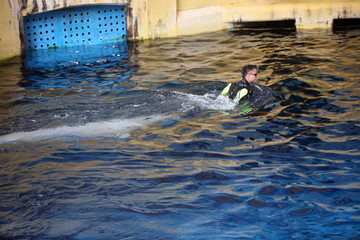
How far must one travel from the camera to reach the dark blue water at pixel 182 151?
3467mm

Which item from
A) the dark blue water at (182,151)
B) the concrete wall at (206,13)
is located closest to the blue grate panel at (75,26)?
the concrete wall at (206,13)

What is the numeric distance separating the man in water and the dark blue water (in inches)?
5.3

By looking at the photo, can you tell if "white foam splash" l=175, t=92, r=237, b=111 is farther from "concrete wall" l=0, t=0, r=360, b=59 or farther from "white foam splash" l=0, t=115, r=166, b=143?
"concrete wall" l=0, t=0, r=360, b=59

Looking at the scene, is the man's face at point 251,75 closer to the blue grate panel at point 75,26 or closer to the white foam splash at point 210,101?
the white foam splash at point 210,101

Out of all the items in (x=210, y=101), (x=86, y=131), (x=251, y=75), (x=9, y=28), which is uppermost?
(x=9, y=28)

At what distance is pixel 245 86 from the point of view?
620 centimetres

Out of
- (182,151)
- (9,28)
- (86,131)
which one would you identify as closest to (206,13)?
(9,28)

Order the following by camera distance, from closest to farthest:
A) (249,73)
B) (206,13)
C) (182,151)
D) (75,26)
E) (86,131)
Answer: (182,151) < (86,131) < (249,73) < (75,26) < (206,13)

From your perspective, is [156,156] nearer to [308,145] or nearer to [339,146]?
[308,145]

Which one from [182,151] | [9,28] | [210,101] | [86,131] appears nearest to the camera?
[182,151]

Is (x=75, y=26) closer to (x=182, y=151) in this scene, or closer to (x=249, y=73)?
(x=249, y=73)

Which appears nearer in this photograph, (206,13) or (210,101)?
(210,101)

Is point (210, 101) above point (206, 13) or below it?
below

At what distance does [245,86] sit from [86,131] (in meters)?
2.41
